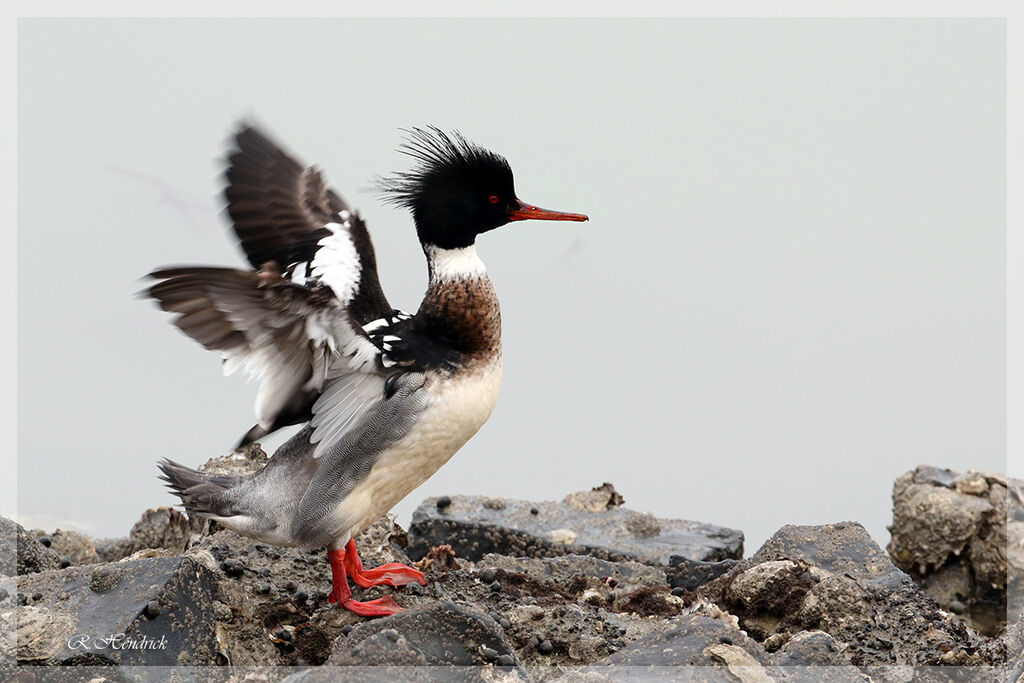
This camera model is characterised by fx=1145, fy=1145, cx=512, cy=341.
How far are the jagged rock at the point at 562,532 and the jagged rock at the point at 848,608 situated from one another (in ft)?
5.44

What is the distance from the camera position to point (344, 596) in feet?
21.2

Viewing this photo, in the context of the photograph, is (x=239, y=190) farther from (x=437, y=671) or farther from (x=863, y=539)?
(x=863, y=539)

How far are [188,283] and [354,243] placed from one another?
213 cm

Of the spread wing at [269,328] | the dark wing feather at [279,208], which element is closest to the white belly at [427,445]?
the spread wing at [269,328]

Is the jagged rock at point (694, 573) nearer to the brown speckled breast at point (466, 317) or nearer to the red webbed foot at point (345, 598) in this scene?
the red webbed foot at point (345, 598)

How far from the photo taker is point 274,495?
21.0 ft

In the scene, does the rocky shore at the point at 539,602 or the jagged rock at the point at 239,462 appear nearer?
the rocky shore at the point at 539,602

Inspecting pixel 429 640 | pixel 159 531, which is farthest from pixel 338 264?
pixel 159 531

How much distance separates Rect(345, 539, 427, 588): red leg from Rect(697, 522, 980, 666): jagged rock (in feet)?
6.39

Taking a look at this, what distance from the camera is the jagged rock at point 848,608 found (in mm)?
6598

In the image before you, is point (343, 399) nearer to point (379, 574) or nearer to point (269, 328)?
point (269, 328)

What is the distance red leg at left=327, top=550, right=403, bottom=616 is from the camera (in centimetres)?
636

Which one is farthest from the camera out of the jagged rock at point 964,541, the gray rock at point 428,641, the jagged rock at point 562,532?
the jagged rock at point 964,541

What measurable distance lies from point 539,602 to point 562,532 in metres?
2.54
